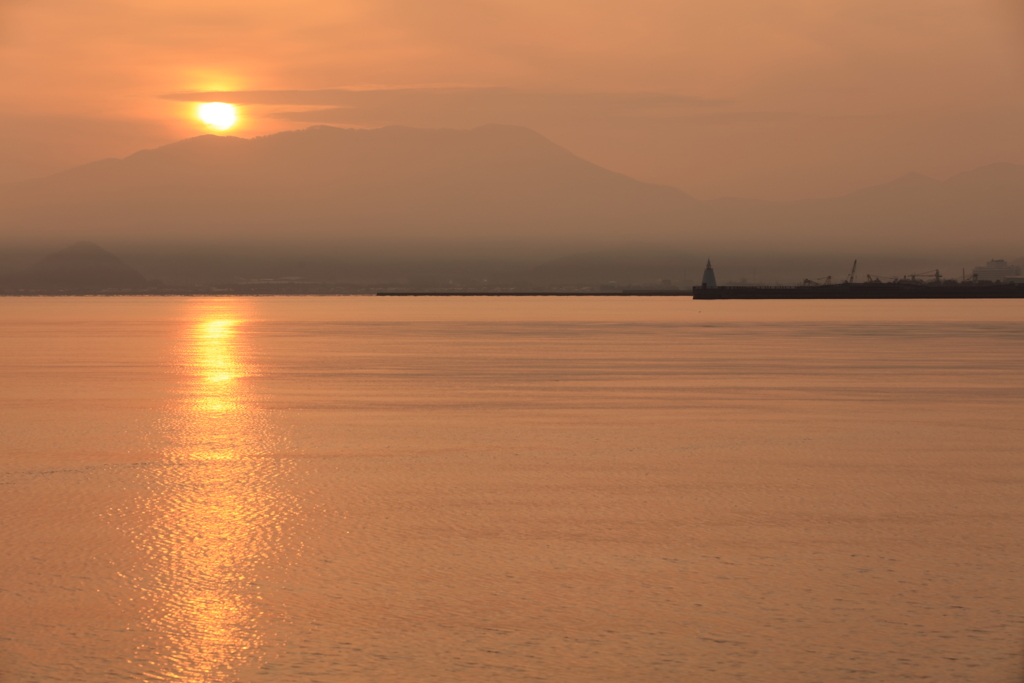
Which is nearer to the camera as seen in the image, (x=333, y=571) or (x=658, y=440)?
(x=333, y=571)

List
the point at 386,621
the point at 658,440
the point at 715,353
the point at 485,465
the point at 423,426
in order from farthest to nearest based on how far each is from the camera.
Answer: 1. the point at 715,353
2. the point at 423,426
3. the point at 658,440
4. the point at 485,465
5. the point at 386,621

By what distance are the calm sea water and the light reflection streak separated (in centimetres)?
4

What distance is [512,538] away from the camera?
41.4ft

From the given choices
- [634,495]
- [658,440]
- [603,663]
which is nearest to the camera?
[603,663]

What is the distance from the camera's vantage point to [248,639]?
9.14 m

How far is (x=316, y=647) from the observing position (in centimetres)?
895

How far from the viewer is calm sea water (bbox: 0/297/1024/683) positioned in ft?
29.1

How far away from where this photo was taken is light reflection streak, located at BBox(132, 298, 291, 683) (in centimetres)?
892

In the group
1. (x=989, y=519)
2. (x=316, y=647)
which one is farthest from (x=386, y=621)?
(x=989, y=519)

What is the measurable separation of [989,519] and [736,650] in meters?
6.18

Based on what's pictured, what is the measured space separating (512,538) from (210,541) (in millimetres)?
3323

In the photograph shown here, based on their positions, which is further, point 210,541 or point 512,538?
point 512,538

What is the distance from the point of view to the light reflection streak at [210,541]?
8920 millimetres

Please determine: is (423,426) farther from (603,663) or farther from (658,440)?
(603,663)
